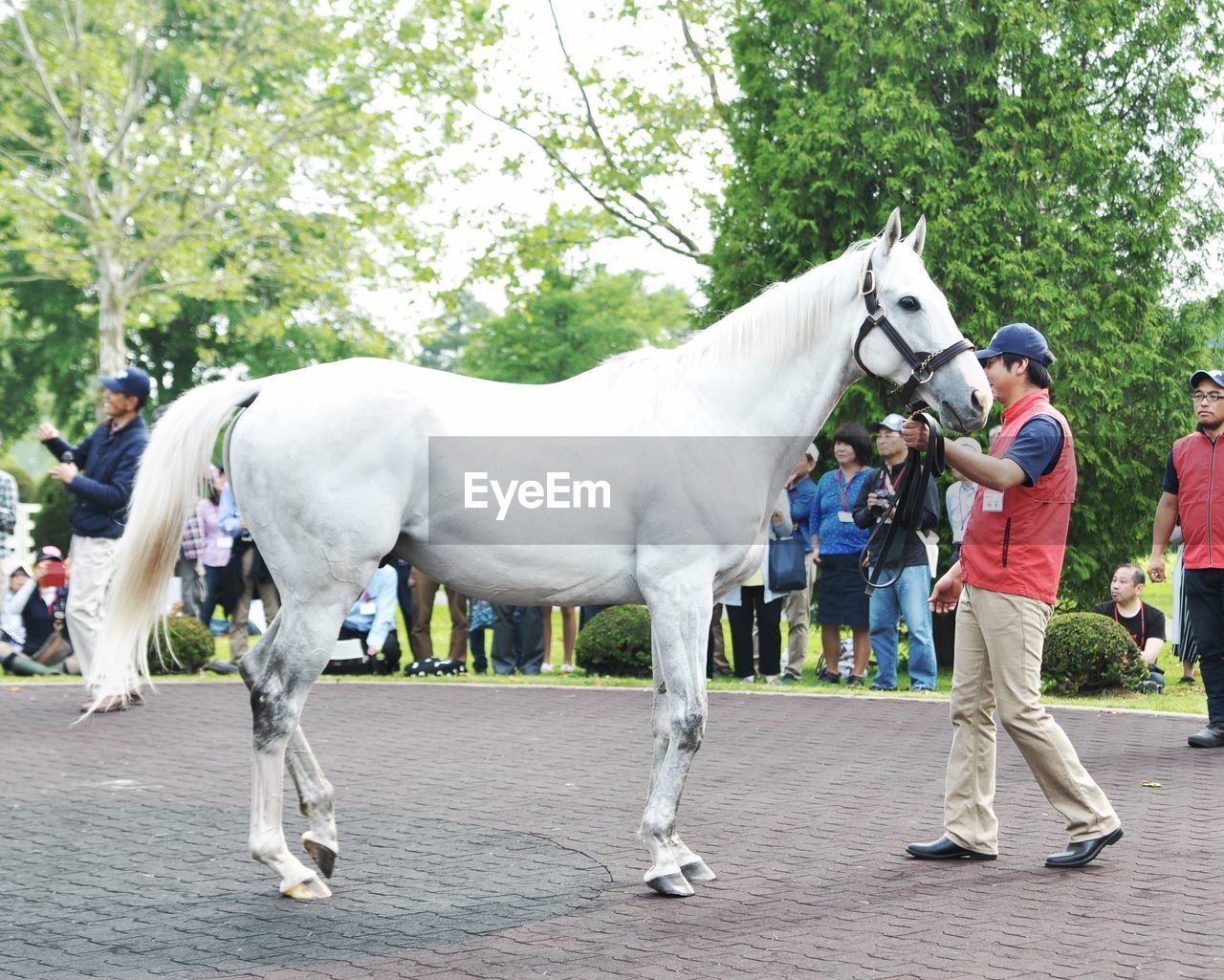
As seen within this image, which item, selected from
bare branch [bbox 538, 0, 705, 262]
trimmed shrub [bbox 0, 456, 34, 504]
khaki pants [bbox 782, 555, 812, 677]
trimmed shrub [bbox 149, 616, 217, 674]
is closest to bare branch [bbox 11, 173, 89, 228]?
trimmed shrub [bbox 0, 456, 34, 504]

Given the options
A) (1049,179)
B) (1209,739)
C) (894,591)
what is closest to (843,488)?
(894,591)

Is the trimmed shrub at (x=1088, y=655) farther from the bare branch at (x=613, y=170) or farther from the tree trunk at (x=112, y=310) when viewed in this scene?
the tree trunk at (x=112, y=310)

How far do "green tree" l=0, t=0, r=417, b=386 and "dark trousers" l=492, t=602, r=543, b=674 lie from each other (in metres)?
12.1

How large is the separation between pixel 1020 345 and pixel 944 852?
2184 millimetres

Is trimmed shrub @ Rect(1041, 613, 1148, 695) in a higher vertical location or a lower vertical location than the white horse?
lower

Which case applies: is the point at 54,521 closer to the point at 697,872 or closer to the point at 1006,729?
the point at 697,872

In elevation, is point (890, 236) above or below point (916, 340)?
above

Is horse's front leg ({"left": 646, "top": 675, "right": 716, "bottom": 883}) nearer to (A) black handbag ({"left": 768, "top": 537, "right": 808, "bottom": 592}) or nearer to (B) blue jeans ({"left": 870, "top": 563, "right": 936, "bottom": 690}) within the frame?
(B) blue jeans ({"left": 870, "top": 563, "right": 936, "bottom": 690})

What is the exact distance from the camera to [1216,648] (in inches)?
328

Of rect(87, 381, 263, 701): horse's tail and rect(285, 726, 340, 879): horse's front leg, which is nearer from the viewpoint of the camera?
rect(285, 726, 340, 879): horse's front leg

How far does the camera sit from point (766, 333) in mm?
5637

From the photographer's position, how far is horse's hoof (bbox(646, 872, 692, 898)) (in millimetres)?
5188

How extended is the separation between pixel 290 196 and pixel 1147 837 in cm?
2312

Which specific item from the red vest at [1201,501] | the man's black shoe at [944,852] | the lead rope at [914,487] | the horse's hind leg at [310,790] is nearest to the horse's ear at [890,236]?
the lead rope at [914,487]
